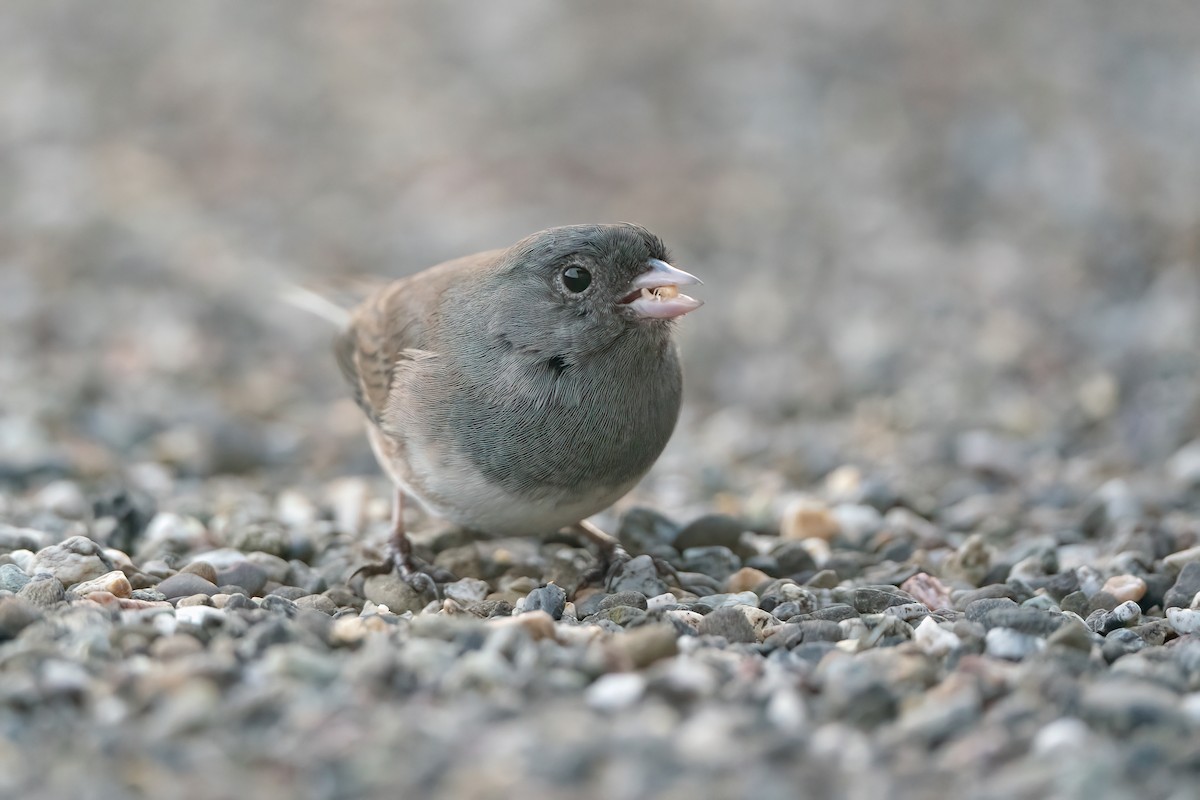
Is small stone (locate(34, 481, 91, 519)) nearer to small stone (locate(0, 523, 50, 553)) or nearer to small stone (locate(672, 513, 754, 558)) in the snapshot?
small stone (locate(0, 523, 50, 553))

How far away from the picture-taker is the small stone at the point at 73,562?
11.2 feet

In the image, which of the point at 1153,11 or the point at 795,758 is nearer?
the point at 795,758

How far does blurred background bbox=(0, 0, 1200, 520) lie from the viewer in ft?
17.2

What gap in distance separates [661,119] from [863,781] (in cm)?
654

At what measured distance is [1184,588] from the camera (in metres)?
3.41

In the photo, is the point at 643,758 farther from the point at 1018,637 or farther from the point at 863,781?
the point at 1018,637

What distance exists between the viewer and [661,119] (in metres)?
8.35

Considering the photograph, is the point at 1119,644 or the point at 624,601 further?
the point at 624,601

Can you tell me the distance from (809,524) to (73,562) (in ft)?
7.21

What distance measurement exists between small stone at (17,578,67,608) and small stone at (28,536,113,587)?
0.21 metres

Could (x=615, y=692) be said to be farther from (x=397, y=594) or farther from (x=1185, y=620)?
(x=1185, y=620)

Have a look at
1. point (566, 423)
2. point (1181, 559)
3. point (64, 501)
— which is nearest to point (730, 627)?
point (566, 423)

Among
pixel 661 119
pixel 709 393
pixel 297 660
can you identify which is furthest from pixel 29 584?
pixel 661 119

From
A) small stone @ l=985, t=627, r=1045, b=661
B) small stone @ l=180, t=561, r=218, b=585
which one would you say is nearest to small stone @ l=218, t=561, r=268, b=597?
small stone @ l=180, t=561, r=218, b=585
